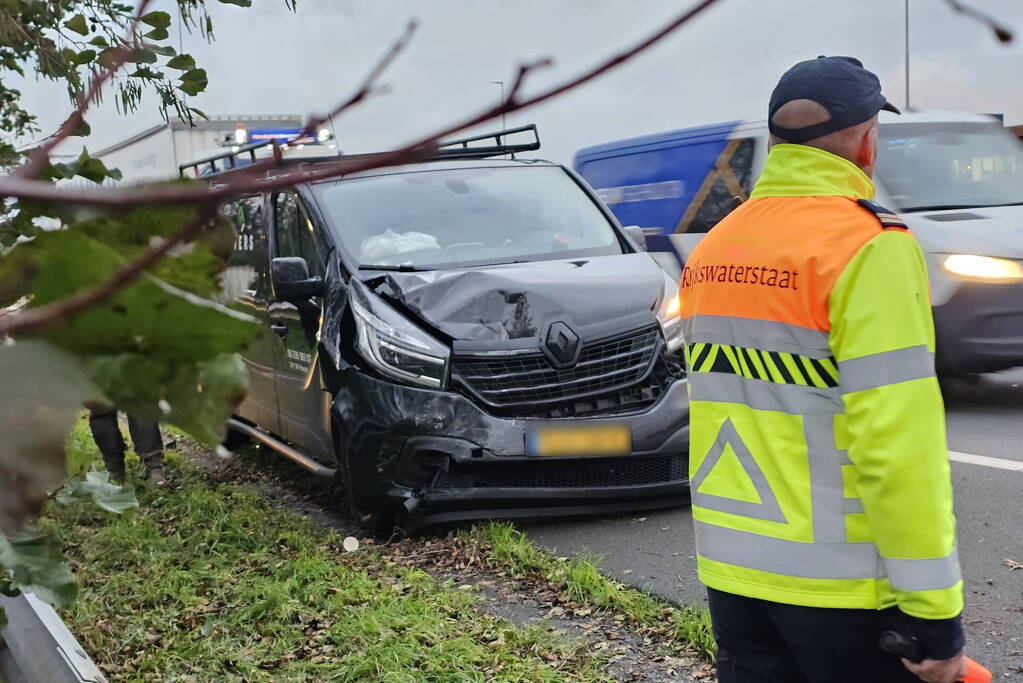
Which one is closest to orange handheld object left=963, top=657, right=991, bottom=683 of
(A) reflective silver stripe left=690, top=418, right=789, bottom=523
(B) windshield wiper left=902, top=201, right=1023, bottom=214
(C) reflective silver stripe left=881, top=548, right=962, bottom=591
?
(C) reflective silver stripe left=881, top=548, right=962, bottom=591

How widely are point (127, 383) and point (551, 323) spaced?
14.0ft

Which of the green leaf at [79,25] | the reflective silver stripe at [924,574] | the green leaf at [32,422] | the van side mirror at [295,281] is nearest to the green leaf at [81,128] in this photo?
the green leaf at [32,422]

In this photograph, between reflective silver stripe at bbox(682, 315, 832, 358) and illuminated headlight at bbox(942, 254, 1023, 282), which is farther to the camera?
illuminated headlight at bbox(942, 254, 1023, 282)

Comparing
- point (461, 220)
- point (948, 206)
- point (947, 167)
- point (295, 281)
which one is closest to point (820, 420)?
point (295, 281)

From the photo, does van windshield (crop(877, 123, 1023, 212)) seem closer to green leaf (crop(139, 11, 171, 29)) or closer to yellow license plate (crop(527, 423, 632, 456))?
yellow license plate (crop(527, 423, 632, 456))

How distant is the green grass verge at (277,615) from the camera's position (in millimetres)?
3469

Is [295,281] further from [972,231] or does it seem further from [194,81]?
[972,231]

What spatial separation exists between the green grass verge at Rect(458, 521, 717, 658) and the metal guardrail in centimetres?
168

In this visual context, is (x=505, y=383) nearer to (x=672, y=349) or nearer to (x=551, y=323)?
(x=551, y=323)

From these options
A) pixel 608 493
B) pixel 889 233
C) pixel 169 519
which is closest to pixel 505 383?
pixel 608 493

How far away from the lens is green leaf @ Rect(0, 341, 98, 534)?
0.50 metres

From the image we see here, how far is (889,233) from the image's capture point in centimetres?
187

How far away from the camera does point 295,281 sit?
514 cm

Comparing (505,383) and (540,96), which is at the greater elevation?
(540,96)
